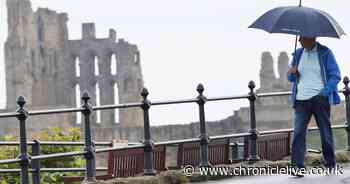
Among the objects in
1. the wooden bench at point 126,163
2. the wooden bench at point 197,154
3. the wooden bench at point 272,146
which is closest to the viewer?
the wooden bench at point 126,163

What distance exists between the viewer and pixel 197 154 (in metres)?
15.2

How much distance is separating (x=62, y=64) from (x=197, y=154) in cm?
9086

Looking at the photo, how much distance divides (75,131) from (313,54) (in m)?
28.9

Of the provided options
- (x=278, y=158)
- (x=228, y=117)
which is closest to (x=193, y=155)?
(x=278, y=158)

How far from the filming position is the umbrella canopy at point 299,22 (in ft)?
43.8

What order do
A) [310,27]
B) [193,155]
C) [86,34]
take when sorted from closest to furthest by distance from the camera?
[310,27] < [193,155] < [86,34]

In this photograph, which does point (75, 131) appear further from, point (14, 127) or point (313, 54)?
point (14, 127)

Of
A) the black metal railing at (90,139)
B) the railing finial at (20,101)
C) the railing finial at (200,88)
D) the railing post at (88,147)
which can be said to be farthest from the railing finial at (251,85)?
the railing finial at (20,101)

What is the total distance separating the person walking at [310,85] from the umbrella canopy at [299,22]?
22cm

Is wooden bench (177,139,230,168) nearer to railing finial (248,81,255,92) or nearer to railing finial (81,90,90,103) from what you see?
railing finial (248,81,255,92)

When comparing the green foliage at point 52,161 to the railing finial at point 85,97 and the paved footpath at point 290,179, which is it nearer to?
the paved footpath at point 290,179

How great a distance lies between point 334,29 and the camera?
13508 mm

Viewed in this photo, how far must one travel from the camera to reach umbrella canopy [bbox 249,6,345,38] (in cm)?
1335

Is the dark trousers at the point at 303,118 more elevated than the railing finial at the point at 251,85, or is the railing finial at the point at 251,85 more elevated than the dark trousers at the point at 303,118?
the railing finial at the point at 251,85
